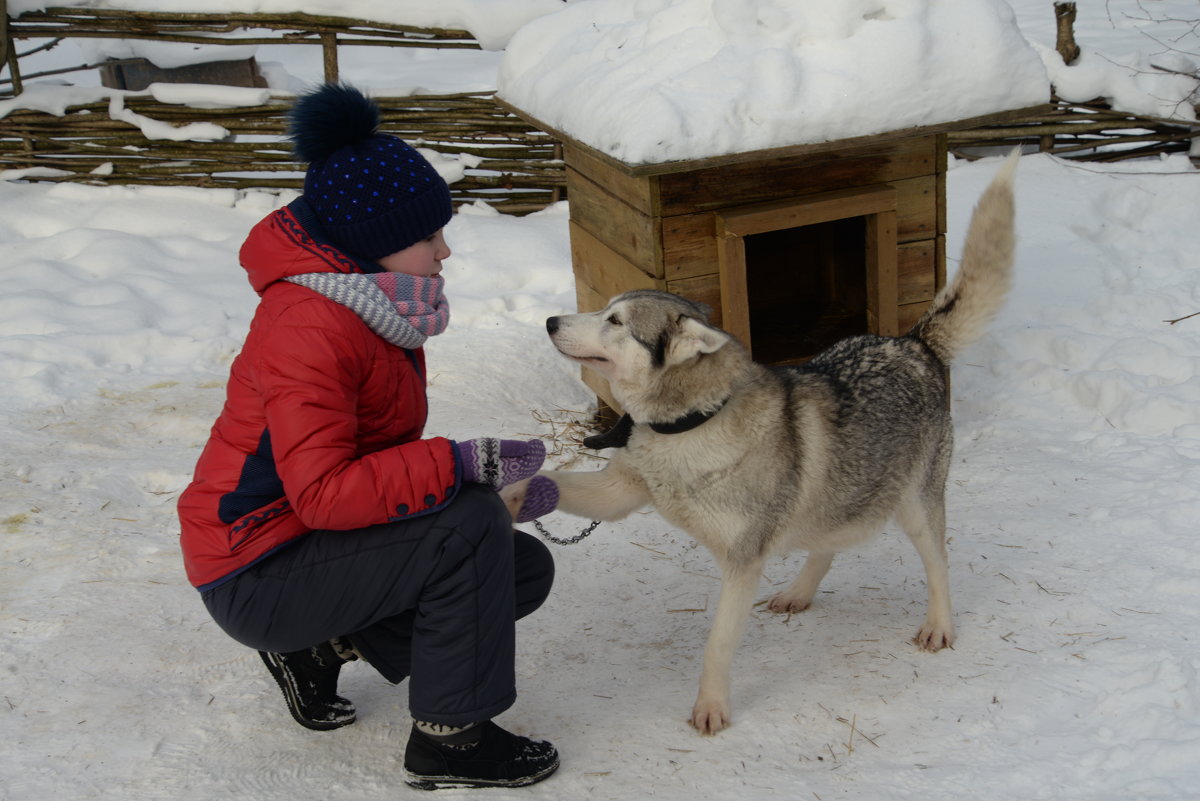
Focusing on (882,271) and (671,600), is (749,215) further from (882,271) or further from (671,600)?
(671,600)

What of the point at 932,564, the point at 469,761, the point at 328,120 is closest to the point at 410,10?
the point at 328,120

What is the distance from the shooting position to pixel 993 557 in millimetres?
3771

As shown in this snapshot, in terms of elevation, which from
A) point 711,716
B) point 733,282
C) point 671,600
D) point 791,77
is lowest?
point 671,600

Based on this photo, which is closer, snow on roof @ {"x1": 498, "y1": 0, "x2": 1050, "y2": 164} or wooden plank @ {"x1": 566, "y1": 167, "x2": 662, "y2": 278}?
snow on roof @ {"x1": 498, "y1": 0, "x2": 1050, "y2": 164}

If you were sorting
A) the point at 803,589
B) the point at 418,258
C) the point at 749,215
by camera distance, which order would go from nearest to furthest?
the point at 418,258 < the point at 803,589 < the point at 749,215

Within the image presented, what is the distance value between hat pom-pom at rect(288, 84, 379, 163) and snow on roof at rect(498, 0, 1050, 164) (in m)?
1.44

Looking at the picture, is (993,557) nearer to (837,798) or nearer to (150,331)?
(837,798)

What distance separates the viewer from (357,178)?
96.6 inches

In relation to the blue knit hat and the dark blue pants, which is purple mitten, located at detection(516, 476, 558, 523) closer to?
the dark blue pants

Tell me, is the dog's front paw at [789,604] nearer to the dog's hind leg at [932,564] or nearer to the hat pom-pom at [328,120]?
the dog's hind leg at [932,564]

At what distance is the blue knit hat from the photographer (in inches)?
96.6

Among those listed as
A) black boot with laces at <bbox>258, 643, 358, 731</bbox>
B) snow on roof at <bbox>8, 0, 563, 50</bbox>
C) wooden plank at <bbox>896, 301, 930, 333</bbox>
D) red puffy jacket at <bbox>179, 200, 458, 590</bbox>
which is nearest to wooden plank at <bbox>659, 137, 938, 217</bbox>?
wooden plank at <bbox>896, 301, 930, 333</bbox>

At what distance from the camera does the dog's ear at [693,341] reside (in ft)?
9.25

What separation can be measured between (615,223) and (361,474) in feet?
7.99
